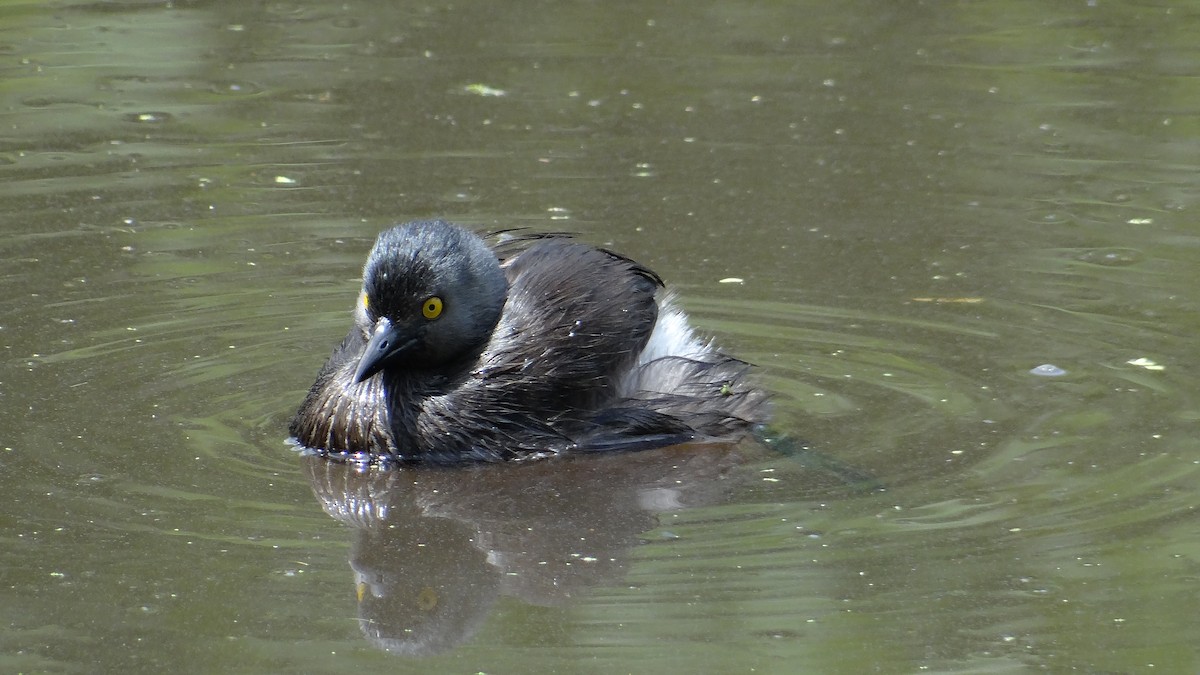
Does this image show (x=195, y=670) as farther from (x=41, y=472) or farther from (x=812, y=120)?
(x=812, y=120)

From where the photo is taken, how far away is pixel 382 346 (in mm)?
7070

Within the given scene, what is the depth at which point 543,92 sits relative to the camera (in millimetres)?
12383

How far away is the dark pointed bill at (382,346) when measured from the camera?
7004 millimetres

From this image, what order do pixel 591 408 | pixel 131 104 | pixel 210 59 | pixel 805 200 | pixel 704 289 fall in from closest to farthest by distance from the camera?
pixel 591 408 → pixel 704 289 → pixel 805 200 → pixel 131 104 → pixel 210 59

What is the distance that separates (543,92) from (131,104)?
2.65 meters

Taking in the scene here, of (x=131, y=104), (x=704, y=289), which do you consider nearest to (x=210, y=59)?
(x=131, y=104)

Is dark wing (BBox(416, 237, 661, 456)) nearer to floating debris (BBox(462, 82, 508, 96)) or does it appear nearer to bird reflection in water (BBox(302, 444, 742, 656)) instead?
bird reflection in water (BBox(302, 444, 742, 656))

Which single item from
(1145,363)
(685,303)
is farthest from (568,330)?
(1145,363)

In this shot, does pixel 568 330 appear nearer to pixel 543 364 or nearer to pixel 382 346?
pixel 543 364

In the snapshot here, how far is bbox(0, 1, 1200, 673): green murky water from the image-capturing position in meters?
5.73

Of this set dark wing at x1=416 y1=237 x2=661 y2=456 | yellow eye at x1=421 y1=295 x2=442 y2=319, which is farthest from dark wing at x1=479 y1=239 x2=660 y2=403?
yellow eye at x1=421 y1=295 x2=442 y2=319

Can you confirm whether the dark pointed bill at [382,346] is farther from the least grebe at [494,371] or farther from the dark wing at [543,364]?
the dark wing at [543,364]

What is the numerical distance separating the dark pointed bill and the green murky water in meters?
0.42

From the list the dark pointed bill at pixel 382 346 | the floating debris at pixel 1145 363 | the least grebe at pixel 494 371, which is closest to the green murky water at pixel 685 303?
the floating debris at pixel 1145 363
